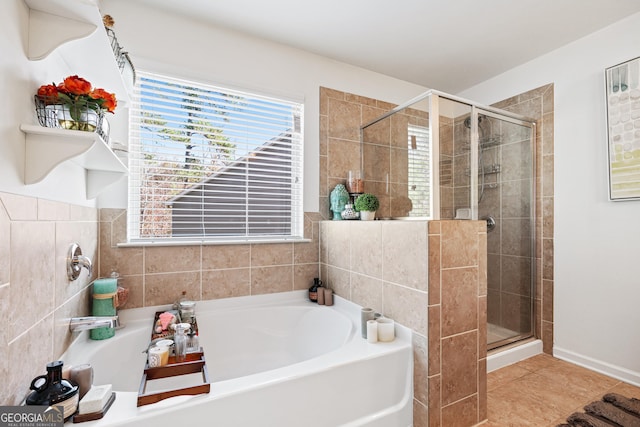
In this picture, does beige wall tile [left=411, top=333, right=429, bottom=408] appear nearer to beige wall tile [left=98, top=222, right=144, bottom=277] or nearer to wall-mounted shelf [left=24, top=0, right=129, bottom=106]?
beige wall tile [left=98, top=222, right=144, bottom=277]

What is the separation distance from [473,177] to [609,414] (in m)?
1.52

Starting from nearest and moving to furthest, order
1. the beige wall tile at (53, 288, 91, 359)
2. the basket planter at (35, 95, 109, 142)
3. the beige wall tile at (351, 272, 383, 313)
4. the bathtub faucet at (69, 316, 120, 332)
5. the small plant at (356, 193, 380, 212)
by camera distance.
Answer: the basket planter at (35, 95, 109, 142) < the beige wall tile at (53, 288, 91, 359) < the bathtub faucet at (69, 316, 120, 332) < the beige wall tile at (351, 272, 383, 313) < the small plant at (356, 193, 380, 212)

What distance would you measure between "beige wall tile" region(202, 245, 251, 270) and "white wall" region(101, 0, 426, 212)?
0.61m

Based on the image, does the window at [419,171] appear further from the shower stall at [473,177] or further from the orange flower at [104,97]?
the orange flower at [104,97]

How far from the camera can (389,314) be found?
1.68m

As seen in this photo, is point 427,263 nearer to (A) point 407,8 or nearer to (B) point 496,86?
(A) point 407,8

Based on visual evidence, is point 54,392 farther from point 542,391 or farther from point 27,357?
point 542,391

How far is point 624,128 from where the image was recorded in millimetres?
1953

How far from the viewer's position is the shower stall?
187cm

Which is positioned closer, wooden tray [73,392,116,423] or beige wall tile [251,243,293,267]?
wooden tray [73,392,116,423]

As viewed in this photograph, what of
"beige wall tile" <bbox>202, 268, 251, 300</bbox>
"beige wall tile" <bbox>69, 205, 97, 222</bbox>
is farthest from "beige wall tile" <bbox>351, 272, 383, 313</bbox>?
"beige wall tile" <bbox>69, 205, 97, 222</bbox>

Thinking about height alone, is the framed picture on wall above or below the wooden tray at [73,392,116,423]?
above

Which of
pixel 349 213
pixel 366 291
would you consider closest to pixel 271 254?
pixel 349 213

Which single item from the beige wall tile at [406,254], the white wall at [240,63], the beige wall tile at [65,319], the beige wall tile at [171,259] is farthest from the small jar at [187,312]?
the beige wall tile at [406,254]
